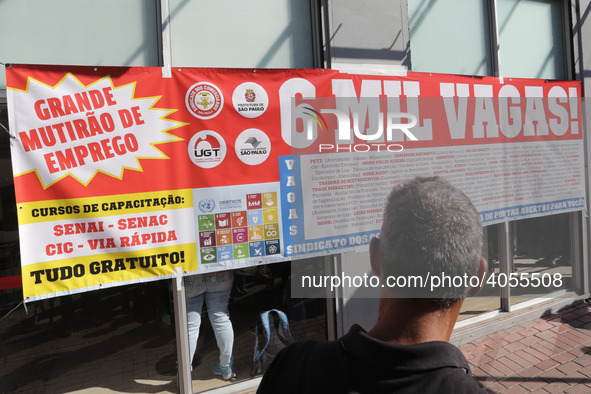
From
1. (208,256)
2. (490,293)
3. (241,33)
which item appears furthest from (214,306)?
(490,293)

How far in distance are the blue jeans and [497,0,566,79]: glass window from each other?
13.4 ft

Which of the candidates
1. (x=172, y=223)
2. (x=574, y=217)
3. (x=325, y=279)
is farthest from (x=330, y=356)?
(x=574, y=217)

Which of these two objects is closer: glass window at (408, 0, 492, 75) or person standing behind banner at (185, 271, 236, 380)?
person standing behind banner at (185, 271, 236, 380)

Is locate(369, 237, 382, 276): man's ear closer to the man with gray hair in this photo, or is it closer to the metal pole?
the man with gray hair

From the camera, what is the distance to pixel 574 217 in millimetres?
6012

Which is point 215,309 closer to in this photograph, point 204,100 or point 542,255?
point 204,100

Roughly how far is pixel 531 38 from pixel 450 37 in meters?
1.37

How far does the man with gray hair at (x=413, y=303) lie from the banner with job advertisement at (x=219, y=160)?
260 cm

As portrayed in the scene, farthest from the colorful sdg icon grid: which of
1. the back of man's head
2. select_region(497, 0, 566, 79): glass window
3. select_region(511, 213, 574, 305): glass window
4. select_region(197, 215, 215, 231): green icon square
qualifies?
select_region(511, 213, 574, 305): glass window

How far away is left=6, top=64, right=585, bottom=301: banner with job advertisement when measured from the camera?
3.24 metres

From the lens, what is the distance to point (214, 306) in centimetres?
415

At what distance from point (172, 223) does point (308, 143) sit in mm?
1376

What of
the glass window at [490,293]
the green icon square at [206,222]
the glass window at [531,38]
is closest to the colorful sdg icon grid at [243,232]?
the green icon square at [206,222]

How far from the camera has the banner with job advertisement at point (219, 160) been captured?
10.6ft
